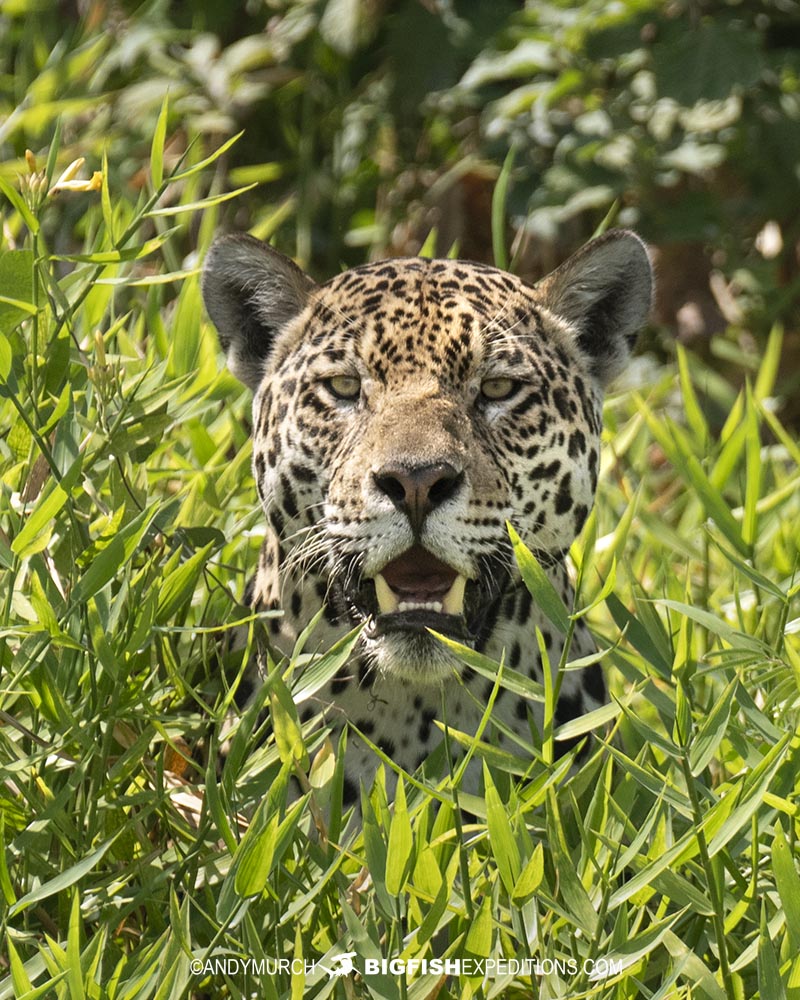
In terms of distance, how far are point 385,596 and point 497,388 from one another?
1.44 feet

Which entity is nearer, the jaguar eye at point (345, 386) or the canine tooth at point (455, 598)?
the canine tooth at point (455, 598)

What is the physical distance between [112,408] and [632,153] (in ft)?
8.04

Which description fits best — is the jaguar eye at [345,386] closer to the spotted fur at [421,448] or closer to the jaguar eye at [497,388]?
the spotted fur at [421,448]

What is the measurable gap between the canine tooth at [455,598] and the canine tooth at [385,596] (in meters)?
0.08

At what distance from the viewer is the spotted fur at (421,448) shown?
7.87ft

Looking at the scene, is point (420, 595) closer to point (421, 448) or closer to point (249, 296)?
point (421, 448)

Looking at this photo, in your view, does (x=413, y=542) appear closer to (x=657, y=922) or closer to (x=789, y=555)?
(x=657, y=922)

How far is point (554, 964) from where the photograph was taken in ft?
6.43

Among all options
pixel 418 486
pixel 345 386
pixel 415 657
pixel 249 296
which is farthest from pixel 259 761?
pixel 249 296

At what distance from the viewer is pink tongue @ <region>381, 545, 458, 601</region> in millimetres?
2434

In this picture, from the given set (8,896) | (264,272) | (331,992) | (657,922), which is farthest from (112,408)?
(657,922)

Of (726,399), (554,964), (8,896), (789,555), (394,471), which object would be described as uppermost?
(394,471)

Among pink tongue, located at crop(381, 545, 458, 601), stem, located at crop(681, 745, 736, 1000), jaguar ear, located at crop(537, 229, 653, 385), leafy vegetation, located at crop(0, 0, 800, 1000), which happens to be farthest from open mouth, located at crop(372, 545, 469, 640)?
jaguar ear, located at crop(537, 229, 653, 385)

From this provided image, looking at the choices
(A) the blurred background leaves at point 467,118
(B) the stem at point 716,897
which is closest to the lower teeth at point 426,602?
(B) the stem at point 716,897
